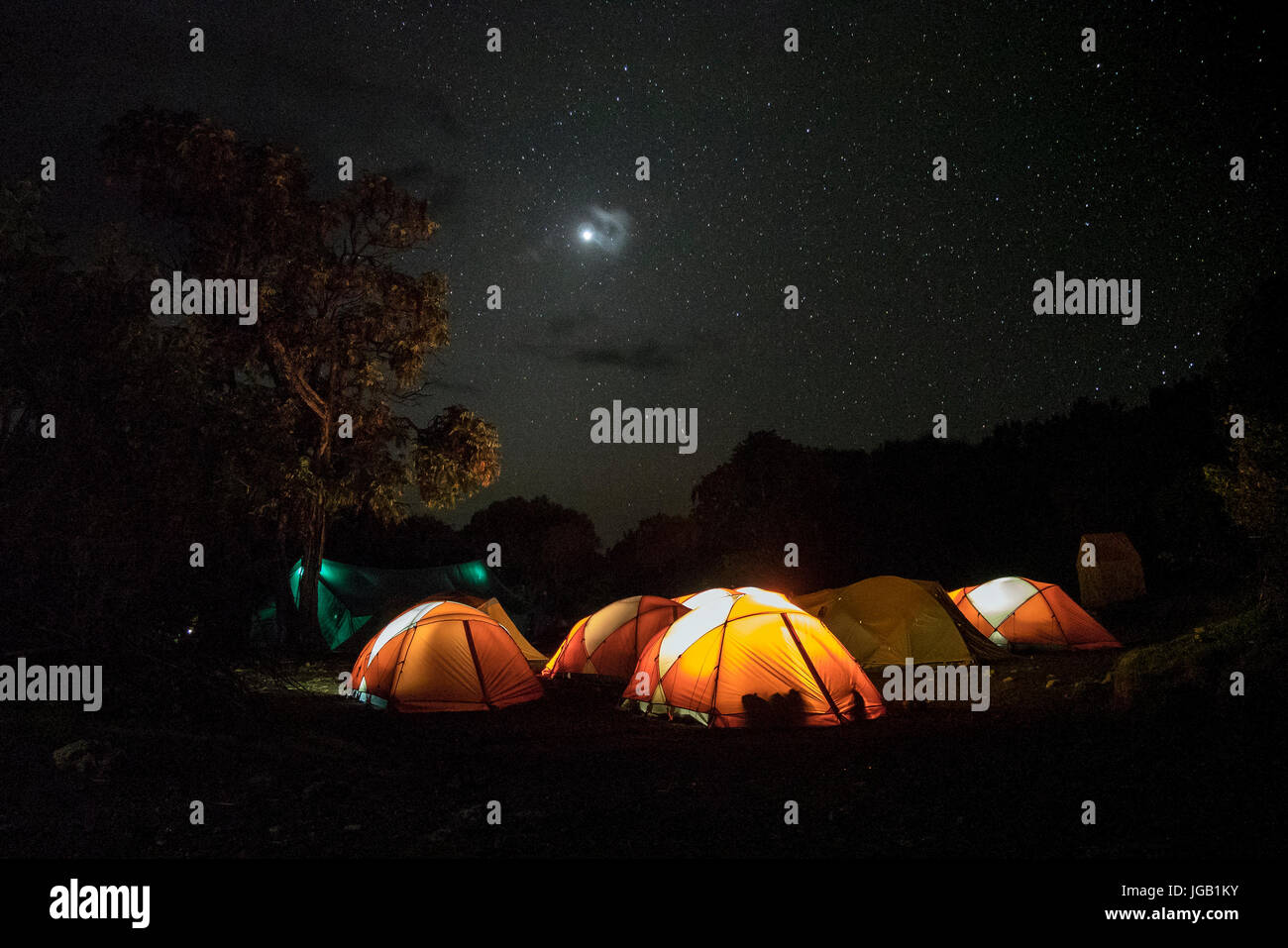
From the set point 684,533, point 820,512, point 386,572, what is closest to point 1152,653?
point 386,572

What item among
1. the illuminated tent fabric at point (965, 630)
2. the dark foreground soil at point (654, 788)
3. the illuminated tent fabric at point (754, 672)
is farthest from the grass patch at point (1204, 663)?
the illuminated tent fabric at point (965, 630)

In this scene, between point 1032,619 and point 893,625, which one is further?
point 1032,619

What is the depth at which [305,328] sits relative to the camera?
2172cm

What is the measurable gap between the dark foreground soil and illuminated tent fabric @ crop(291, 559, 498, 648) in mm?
14746


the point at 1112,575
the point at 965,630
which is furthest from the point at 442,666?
the point at 1112,575

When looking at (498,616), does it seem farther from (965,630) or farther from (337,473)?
(965,630)

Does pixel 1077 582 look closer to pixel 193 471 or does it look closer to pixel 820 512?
pixel 820 512

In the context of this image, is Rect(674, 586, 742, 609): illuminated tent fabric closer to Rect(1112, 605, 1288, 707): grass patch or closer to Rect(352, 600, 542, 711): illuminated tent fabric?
Rect(352, 600, 542, 711): illuminated tent fabric

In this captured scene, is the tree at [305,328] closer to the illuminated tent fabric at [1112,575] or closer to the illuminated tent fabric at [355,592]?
the illuminated tent fabric at [355,592]

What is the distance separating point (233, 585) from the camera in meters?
10.8

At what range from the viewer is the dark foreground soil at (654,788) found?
6.15 meters

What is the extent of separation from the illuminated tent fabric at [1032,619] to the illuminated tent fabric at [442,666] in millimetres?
10916

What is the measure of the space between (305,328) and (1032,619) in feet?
61.9

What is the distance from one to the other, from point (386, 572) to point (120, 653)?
730 inches
